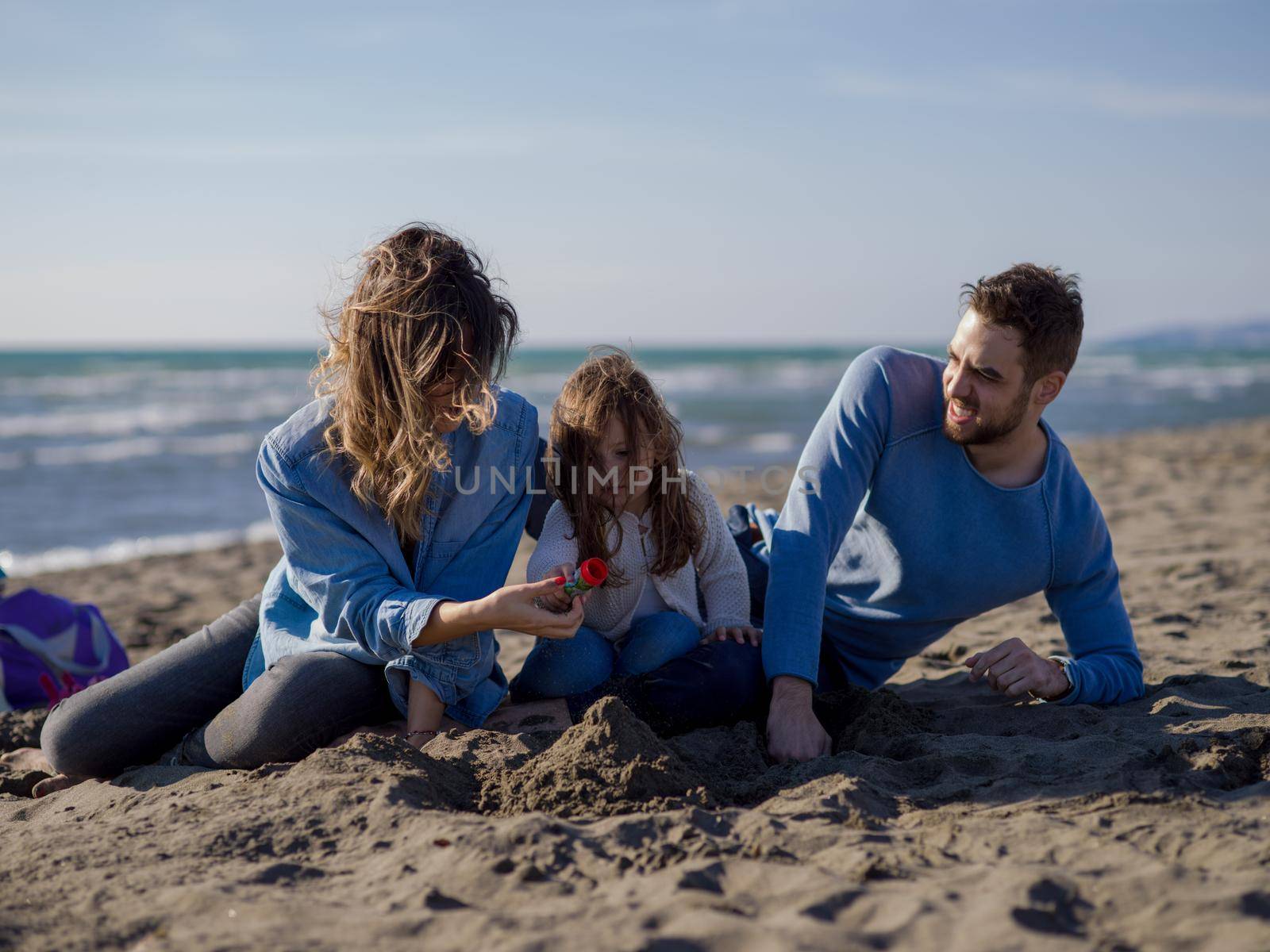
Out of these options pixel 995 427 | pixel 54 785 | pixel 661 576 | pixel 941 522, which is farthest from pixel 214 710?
pixel 995 427

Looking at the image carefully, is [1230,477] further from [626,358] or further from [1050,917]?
[1050,917]

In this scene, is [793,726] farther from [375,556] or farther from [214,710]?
[214,710]

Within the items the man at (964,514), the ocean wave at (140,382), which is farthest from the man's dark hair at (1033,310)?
the ocean wave at (140,382)

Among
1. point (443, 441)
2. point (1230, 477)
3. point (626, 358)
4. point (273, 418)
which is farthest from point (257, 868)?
point (273, 418)

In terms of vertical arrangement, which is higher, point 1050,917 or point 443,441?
point 443,441

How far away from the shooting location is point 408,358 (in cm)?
274

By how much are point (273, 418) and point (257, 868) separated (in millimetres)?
17360

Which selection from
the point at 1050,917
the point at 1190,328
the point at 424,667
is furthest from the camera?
the point at 1190,328

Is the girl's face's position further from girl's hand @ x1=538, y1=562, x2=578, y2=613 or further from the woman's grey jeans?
the woman's grey jeans

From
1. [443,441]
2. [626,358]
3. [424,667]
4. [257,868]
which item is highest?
[626,358]

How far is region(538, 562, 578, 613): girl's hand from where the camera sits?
9.00 ft

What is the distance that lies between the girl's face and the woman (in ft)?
0.80

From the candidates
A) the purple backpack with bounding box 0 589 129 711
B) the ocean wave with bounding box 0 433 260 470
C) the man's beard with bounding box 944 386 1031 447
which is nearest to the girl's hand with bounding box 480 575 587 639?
the man's beard with bounding box 944 386 1031 447

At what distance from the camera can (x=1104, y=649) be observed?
126 inches
